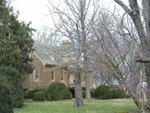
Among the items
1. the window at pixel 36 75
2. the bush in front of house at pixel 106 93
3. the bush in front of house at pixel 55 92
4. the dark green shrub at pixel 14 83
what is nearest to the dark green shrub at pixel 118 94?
the bush in front of house at pixel 106 93

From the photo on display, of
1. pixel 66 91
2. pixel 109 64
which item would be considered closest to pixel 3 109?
pixel 109 64

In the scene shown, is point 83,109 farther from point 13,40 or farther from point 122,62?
point 13,40

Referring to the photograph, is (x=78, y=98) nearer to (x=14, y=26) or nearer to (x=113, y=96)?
(x=14, y=26)

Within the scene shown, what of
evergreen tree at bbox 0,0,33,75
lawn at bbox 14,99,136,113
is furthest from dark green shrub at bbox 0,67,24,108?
evergreen tree at bbox 0,0,33,75

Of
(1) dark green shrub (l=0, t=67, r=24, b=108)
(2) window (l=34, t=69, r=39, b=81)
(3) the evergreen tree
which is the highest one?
(3) the evergreen tree

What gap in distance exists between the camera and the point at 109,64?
1011 cm

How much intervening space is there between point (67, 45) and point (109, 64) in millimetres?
10786

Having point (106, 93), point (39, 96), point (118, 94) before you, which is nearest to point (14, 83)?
point (39, 96)

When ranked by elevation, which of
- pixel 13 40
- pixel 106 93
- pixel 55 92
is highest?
pixel 13 40

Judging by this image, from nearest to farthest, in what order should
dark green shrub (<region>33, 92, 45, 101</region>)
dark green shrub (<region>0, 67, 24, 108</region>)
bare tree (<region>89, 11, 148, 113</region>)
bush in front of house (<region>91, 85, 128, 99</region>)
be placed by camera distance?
bare tree (<region>89, 11, 148, 113</region>) → dark green shrub (<region>0, 67, 24, 108</region>) → dark green shrub (<region>33, 92, 45, 101</region>) → bush in front of house (<region>91, 85, 128, 99</region>)

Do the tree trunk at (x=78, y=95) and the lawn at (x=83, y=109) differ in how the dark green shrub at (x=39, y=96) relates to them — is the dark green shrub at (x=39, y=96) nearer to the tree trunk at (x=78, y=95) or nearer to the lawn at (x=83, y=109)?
the lawn at (x=83, y=109)

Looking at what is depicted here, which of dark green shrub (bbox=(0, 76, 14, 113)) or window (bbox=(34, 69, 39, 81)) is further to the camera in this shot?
window (bbox=(34, 69, 39, 81))

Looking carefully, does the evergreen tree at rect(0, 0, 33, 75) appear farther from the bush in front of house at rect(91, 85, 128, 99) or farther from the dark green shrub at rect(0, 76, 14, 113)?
the dark green shrub at rect(0, 76, 14, 113)

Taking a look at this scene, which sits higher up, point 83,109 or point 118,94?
point 118,94
